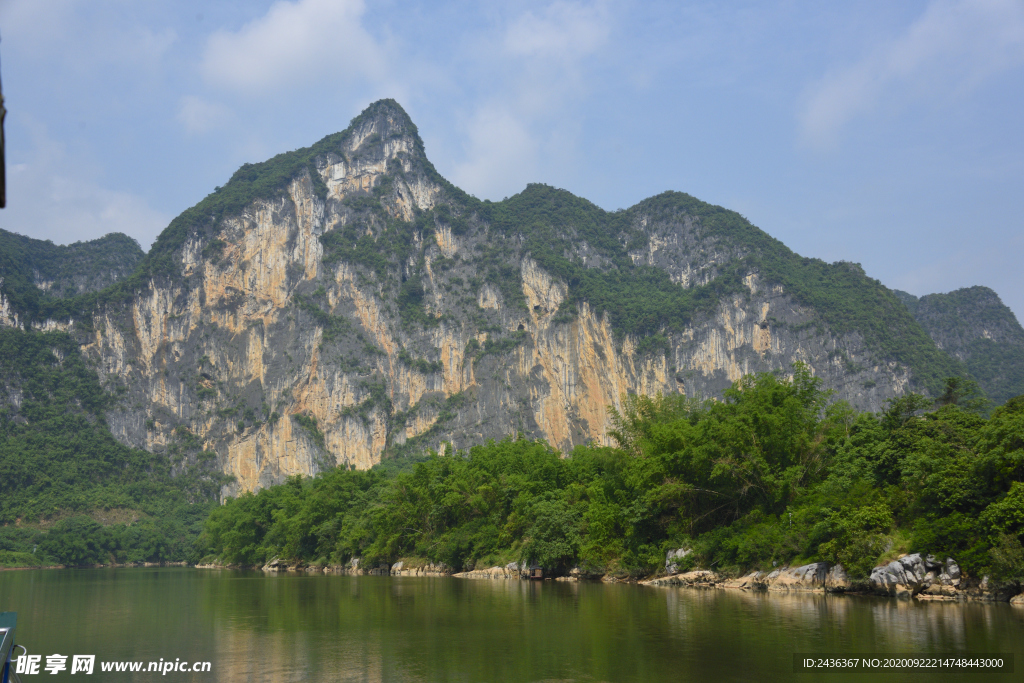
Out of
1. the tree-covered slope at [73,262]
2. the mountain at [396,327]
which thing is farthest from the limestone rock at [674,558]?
the tree-covered slope at [73,262]

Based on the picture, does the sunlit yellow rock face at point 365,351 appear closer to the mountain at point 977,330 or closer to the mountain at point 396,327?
the mountain at point 396,327

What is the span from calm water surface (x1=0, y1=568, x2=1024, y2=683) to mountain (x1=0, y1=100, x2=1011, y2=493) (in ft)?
271

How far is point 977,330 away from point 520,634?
15490 cm

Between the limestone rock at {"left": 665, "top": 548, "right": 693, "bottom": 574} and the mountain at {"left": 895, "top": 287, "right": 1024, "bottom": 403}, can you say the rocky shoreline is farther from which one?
the mountain at {"left": 895, "top": 287, "right": 1024, "bottom": 403}

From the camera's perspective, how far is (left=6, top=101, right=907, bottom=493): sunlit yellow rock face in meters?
107

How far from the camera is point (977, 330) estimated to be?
465ft

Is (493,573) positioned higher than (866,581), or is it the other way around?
(866,581)

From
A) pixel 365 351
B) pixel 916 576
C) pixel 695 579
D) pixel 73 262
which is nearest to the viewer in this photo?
pixel 916 576

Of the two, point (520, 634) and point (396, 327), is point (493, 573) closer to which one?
point (520, 634)

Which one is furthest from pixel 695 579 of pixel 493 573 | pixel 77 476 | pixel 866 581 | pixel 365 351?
pixel 365 351

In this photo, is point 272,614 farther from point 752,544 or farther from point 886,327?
point 886,327

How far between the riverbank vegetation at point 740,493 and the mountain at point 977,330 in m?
113

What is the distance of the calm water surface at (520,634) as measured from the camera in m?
11.2

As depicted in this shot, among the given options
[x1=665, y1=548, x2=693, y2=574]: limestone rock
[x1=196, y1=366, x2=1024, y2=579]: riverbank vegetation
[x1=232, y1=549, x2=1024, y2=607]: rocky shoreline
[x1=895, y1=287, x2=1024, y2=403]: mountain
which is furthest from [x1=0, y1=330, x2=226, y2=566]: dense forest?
[x1=895, y1=287, x2=1024, y2=403]: mountain
